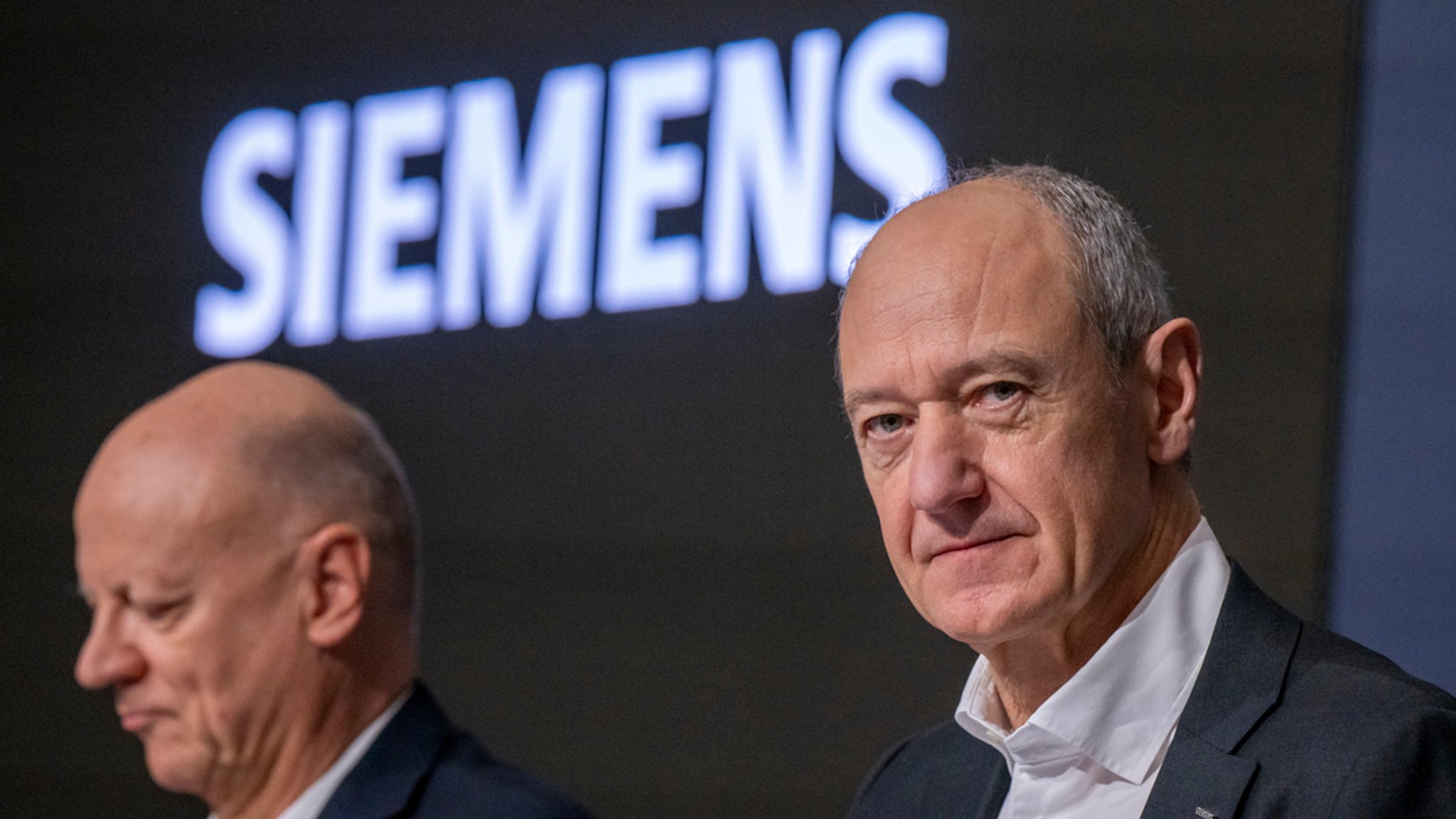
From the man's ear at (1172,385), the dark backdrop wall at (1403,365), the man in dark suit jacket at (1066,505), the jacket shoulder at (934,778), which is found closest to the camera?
the man in dark suit jacket at (1066,505)

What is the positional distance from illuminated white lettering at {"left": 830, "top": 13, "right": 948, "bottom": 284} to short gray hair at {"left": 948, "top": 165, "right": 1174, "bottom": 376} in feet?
4.36

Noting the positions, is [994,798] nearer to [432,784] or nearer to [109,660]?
[432,784]

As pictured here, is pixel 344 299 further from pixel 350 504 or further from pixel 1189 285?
pixel 1189 285

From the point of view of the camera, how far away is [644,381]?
3.46m

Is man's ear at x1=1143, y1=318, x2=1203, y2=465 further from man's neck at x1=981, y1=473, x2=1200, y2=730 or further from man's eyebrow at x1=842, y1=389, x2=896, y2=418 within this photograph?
man's eyebrow at x1=842, y1=389, x2=896, y2=418

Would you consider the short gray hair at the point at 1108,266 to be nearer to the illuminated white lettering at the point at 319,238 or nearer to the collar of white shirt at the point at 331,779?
the collar of white shirt at the point at 331,779

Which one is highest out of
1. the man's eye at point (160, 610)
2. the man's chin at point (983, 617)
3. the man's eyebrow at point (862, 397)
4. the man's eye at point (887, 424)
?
the man's eyebrow at point (862, 397)

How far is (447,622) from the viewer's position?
11.8ft

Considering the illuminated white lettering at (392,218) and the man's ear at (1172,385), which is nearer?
the man's ear at (1172,385)

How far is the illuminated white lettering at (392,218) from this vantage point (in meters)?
3.64

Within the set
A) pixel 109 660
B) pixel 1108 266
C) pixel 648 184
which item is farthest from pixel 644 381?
pixel 1108 266

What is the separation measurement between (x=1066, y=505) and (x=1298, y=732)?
1.06 feet

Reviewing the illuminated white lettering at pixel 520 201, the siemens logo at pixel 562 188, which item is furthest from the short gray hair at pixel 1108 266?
the illuminated white lettering at pixel 520 201

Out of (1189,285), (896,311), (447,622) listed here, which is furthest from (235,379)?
(1189,285)
